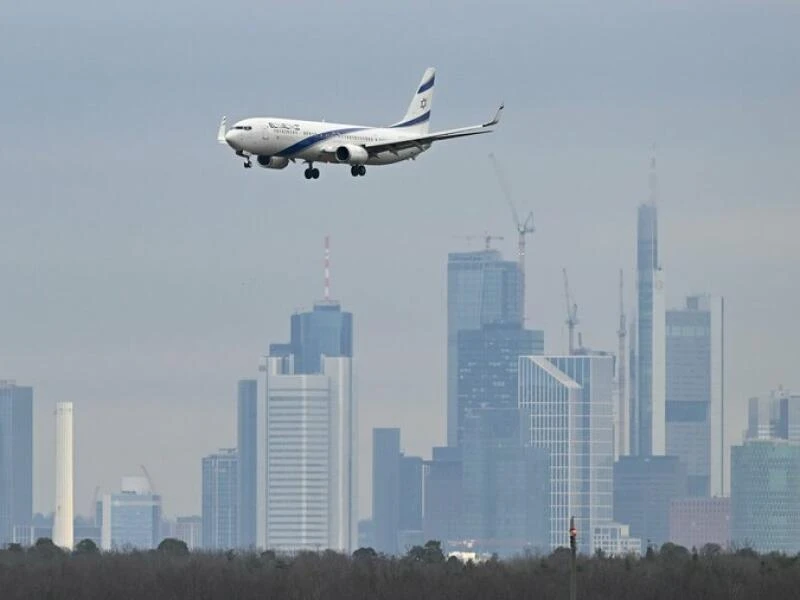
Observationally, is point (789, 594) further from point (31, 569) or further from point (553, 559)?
point (31, 569)

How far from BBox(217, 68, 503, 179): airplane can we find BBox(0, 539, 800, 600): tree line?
23.4 m

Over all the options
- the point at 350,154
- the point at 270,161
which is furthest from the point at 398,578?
the point at 350,154

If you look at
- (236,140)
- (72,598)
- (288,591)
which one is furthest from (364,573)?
(236,140)

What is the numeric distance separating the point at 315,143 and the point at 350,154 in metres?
2.47

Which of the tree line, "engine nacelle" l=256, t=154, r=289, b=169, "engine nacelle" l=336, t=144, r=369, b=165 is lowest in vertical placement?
the tree line

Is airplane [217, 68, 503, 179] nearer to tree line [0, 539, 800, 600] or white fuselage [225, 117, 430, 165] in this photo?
white fuselage [225, 117, 430, 165]

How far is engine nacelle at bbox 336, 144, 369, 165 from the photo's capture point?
168 meters

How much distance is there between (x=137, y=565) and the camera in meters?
159

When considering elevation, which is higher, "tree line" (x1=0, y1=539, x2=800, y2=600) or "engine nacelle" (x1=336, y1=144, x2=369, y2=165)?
"engine nacelle" (x1=336, y1=144, x2=369, y2=165)

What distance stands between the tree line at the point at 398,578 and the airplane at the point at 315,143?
23.4 meters

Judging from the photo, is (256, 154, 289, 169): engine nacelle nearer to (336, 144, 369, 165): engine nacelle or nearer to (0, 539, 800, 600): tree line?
(336, 144, 369, 165): engine nacelle

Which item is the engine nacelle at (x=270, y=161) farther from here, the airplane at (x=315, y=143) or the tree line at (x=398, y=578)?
the tree line at (x=398, y=578)

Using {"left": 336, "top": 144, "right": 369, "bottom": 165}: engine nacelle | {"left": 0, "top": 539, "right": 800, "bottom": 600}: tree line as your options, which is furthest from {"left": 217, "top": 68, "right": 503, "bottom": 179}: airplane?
{"left": 0, "top": 539, "right": 800, "bottom": 600}: tree line

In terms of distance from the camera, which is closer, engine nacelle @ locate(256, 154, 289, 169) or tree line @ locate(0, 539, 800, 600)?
tree line @ locate(0, 539, 800, 600)
